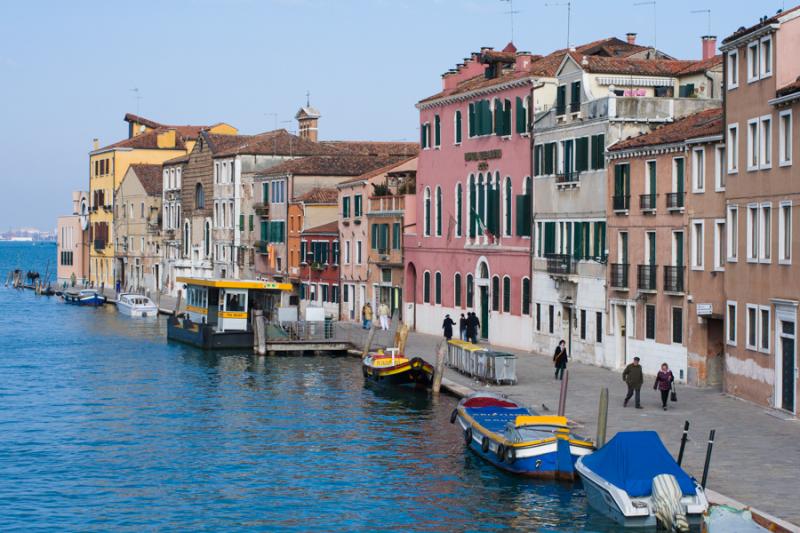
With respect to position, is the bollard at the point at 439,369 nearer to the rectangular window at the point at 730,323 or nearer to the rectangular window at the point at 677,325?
the rectangular window at the point at 677,325

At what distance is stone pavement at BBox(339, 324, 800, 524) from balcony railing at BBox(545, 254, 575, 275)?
3.04 m

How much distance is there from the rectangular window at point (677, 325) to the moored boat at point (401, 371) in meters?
7.57

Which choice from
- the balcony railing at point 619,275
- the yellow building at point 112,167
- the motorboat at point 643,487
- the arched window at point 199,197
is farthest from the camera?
the yellow building at point 112,167

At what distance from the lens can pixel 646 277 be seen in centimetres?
3856

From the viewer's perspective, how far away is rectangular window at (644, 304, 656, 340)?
38.3 m

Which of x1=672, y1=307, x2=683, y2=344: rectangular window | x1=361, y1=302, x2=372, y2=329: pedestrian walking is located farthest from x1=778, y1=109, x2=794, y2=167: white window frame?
x1=361, y1=302, x2=372, y2=329: pedestrian walking

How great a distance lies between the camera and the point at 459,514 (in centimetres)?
2480

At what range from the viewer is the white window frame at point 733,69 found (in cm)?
3259

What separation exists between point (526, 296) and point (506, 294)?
6.03ft

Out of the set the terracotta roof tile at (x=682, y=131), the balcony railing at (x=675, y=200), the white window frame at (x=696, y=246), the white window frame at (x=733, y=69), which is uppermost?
the white window frame at (x=733, y=69)

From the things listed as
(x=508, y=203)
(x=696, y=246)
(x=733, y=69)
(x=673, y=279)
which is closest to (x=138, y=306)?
(x=508, y=203)

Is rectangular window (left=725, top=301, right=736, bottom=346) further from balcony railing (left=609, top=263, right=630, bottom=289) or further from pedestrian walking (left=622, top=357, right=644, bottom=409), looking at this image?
balcony railing (left=609, top=263, right=630, bottom=289)

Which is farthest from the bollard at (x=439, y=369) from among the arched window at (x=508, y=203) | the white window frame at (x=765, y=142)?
the white window frame at (x=765, y=142)

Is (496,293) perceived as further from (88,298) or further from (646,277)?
(88,298)
